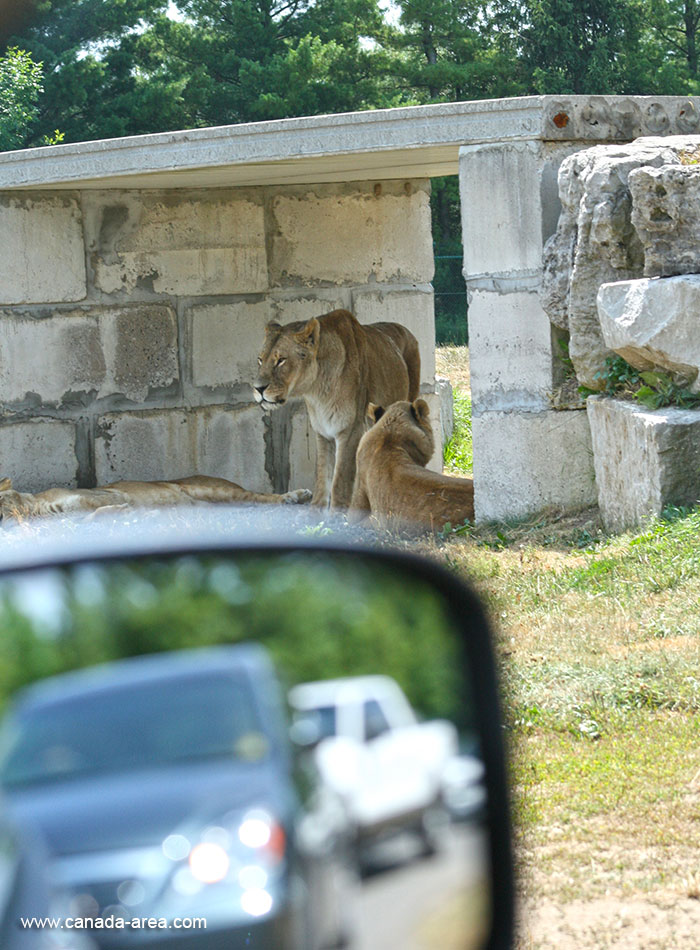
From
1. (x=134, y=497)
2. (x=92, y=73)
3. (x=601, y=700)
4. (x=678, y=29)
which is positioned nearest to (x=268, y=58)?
(x=92, y=73)

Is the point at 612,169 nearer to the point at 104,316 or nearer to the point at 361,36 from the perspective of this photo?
the point at 104,316

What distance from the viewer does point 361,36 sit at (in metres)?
39.9

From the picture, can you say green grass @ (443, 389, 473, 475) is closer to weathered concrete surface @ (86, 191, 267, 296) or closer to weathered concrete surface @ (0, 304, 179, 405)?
weathered concrete surface @ (86, 191, 267, 296)

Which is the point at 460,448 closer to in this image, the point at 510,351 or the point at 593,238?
the point at 510,351

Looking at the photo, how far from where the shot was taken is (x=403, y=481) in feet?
25.1

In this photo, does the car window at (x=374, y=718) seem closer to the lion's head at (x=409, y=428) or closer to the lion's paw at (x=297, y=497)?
the lion's head at (x=409, y=428)

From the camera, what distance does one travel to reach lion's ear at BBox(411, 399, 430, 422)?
820cm

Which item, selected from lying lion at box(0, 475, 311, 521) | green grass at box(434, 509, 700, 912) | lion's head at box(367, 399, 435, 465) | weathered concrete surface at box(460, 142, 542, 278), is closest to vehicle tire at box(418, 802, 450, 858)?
green grass at box(434, 509, 700, 912)

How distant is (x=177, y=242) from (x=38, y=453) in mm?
2063

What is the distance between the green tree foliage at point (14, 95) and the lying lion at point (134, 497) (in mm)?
21169

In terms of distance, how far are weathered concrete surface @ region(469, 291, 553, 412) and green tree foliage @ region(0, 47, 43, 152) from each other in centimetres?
2310

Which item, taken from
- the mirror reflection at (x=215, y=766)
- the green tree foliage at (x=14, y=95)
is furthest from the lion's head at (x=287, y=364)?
the green tree foliage at (x=14, y=95)

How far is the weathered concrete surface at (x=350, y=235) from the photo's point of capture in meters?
10.4

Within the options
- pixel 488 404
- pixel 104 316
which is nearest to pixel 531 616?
pixel 488 404
